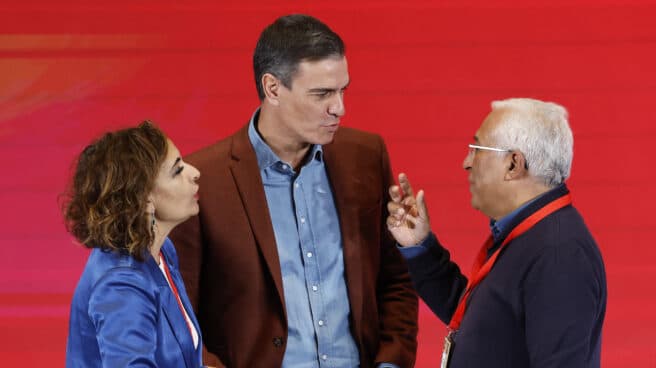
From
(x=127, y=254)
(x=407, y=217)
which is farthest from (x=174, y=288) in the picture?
(x=407, y=217)

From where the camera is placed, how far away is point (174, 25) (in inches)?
156

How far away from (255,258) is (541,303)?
724mm

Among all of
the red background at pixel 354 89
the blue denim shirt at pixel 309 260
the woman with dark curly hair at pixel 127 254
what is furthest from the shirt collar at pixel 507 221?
the red background at pixel 354 89

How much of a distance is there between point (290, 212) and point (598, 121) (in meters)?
1.79

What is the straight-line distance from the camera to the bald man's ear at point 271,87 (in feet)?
8.59

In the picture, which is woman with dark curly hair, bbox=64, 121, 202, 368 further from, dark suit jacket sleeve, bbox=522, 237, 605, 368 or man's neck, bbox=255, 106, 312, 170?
dark suit jacket sleeve, bbox=522, 237, 605, 368

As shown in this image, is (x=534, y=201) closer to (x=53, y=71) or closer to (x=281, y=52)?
(x=281, y=52)

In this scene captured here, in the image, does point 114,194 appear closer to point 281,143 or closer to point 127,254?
point 127,254

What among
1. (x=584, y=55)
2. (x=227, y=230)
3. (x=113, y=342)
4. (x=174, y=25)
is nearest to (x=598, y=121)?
(x=584, y=55)

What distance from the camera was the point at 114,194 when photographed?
6.99 feet

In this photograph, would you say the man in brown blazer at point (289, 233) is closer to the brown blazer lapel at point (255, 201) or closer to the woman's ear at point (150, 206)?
the brown blazer lapel at point (255, 201)

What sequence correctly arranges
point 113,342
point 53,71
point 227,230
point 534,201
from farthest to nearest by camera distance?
point 53,71
point 227,230
point 534,201
point 113,342

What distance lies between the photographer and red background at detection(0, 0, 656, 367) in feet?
13.0

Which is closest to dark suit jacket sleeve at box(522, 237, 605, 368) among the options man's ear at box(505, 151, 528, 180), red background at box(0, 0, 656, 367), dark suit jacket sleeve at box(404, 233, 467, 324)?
man's ear at box(505, 151, 528, 180)
